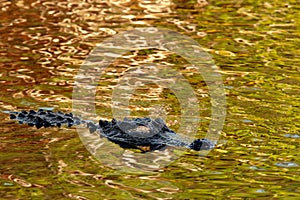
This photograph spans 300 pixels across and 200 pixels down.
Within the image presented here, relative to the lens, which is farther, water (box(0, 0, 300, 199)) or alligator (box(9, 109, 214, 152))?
alligator (box(9, 109, 214, 152))

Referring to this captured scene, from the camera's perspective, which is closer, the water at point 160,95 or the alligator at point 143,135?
the water at point 160,95

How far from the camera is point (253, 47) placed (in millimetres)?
12336

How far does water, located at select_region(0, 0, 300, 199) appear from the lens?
22.8 ft

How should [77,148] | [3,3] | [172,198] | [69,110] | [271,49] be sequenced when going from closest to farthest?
1. [172,198]
2. [77,148]
3. [69,110]
4. [271,49]
5. [3,3]

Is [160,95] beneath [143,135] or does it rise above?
beneath

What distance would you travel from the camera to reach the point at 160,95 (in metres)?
9.76

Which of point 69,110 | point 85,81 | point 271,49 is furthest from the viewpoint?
point 271,49

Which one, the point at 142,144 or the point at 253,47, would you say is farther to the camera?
the point at 253,47

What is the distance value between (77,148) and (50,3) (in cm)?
835

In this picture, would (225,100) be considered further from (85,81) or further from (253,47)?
(253,47)

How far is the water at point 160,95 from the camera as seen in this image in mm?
6949

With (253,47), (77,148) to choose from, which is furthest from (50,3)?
(77,148)

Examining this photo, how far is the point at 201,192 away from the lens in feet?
22.1

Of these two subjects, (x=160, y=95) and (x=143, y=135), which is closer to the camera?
(x=143, y=135)
